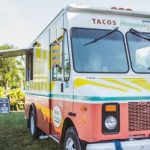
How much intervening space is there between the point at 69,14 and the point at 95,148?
2490 millimetres

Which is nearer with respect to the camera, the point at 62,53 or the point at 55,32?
the point at 62,53

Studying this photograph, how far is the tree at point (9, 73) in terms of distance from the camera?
172 ft

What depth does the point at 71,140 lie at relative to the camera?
6.72m

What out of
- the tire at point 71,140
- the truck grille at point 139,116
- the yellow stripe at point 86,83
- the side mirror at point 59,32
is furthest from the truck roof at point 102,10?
the tire at point 71,140

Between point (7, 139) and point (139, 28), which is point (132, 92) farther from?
point (7, 139)

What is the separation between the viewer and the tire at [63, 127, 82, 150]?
6.43 meters

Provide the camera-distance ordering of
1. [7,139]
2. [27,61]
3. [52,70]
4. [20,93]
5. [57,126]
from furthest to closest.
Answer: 1. [20,93]
2. [27,61]
3. [7,139]
4. [52,70]
5. [57,126]

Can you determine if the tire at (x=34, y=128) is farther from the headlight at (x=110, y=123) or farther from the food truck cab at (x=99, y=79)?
the headlight at (x=110, y=123)

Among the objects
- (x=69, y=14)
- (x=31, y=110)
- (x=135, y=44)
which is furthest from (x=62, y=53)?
(x=31, y=110)

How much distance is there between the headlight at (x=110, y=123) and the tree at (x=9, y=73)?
4638 cm

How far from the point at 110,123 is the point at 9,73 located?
48.4 meters

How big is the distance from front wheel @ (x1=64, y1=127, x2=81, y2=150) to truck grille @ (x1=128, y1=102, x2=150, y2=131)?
0.90m

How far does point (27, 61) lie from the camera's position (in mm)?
12078

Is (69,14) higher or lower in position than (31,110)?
higher
